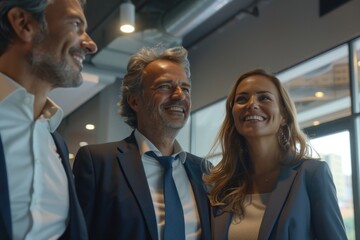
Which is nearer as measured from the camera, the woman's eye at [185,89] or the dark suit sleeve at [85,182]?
the dark suit sleeve at [85,182]

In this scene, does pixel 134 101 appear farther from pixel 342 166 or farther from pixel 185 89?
pixel 342 166

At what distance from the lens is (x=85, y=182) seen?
2.12m

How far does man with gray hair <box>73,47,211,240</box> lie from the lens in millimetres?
2096

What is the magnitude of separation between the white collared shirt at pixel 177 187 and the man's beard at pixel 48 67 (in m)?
0.72

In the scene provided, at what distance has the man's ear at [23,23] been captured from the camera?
168cm

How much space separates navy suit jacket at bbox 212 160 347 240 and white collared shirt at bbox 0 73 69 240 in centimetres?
91

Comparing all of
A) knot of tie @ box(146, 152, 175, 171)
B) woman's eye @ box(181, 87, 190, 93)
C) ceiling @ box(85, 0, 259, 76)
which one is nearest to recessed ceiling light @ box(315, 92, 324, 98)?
ceiling @ box(85, 0, 259, 76)

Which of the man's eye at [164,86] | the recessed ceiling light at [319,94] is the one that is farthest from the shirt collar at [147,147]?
the recessed ceiling light at [319,94]

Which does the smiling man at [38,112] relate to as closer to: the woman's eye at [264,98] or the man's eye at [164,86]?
the man's eye at [164,86]

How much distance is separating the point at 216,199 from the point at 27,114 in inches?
45.5

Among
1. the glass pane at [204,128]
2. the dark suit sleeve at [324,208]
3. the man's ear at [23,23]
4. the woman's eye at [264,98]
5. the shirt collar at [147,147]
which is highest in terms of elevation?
the glass pane at [204,128]

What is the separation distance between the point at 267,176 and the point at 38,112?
1239 millimetres

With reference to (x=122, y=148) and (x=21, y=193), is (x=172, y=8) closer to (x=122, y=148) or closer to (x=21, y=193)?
(x=122, y=148)

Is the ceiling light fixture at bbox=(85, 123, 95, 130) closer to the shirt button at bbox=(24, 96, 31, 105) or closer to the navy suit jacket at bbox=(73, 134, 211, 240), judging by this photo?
the navy suit jacket at bbox=(73, 134, 211, 240)
